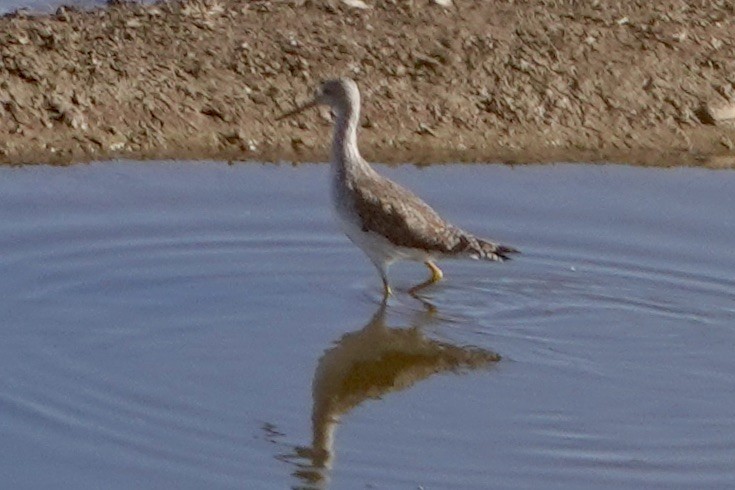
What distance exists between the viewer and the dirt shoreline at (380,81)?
1429 centimetres

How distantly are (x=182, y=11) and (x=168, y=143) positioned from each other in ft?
6.59

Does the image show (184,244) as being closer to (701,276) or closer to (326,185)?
(326,185)

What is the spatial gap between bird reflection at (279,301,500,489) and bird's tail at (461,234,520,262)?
42cm

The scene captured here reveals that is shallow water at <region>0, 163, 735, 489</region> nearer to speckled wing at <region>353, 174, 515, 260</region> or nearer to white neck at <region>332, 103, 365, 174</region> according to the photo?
speckled wing at <region>353, 174, 515, 260</region>

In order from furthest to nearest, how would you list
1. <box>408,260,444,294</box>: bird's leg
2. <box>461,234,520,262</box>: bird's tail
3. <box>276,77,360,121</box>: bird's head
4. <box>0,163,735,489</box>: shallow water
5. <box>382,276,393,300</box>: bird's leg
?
<box>276,77,360,121</box>: bird's head
<box>408,260,444,294</box>: bird's leg
<box>382,276,393,300</box>: bird's leg
<box>461,234,520,262</box>: bird's tail
<box>0,163,735,489</box>: shallow water

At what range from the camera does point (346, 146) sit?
1224 centimetres

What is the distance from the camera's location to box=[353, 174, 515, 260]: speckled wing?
11.7 m

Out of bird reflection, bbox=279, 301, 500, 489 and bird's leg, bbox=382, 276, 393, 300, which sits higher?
bird's leg, bbox=382, 276, 393, 300

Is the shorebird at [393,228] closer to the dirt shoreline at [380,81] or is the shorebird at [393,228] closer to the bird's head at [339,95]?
the bird's head at [339,95]

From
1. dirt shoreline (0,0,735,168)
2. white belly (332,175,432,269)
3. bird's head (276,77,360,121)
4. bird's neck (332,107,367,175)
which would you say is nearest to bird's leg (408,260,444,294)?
white belly (332,175,432,269)

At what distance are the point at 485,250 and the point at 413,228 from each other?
446 mm

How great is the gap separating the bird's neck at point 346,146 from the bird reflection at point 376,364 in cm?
97

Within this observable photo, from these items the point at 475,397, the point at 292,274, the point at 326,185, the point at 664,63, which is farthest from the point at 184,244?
the point at 664,63

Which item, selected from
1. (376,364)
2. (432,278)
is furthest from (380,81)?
(376,364)
